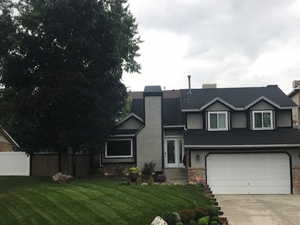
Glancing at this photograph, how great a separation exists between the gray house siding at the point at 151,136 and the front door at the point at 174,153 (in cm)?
80

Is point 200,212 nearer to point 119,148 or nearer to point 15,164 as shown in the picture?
point 119,148

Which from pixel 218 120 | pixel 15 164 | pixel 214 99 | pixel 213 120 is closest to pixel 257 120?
pixel 218 120

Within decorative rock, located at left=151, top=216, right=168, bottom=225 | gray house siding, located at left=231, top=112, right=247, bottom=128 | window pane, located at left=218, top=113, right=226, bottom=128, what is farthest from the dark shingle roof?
decorative rock, located at left=151, top=216, right=168, bottom=225

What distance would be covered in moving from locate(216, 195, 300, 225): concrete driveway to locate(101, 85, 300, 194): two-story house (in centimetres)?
162

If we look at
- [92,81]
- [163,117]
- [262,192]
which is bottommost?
[262,192]

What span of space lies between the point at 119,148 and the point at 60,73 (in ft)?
24.3

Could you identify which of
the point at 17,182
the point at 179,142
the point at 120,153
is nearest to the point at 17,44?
the point at 17,182

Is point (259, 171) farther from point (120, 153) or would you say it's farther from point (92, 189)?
point (92, 189)

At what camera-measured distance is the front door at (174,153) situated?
25609 mm

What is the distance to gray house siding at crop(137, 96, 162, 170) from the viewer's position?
82.2 ft

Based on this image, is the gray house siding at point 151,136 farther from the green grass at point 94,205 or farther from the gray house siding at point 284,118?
the green grass at point 94,205

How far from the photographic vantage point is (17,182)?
20.2 metres

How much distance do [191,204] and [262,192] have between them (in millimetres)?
9698

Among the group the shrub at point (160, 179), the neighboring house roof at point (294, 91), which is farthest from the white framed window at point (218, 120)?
the neighboring house roof at point (294, 91)
